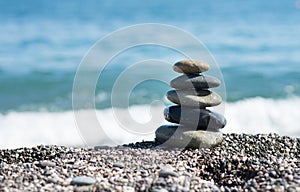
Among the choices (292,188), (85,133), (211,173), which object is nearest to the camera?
(292,188)

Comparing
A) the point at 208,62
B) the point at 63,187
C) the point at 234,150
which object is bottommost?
the point at 63,187

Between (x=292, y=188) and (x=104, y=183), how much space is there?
6.62ft

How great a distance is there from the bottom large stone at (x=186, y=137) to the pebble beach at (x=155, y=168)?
160 millimetres

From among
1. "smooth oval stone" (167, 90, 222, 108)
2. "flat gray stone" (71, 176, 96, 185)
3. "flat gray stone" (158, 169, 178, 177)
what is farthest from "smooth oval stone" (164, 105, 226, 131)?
"flat gray stone" (71, 176, 96, 185)

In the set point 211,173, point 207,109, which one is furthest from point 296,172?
point 207,109

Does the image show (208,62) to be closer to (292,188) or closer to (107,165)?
(107,165)

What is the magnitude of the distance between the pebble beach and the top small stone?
130 centimetres

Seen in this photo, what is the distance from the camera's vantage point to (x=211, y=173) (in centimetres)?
639

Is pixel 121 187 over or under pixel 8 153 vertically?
under

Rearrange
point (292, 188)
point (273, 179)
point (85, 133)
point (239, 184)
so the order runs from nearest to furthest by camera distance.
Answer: point (292, 188) < point (273, 179) < point (239, 184) < point (85, 133)

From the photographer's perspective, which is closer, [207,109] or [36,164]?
[36,164]

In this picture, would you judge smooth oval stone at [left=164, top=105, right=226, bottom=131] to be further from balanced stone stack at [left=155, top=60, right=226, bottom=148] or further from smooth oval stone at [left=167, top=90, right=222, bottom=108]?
smooth oval stone at [left=167, top=90, right=222, bottom=108]

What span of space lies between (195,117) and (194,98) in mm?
314

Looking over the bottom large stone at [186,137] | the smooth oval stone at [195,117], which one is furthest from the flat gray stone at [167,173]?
the smooth oval stone at [195,117]
